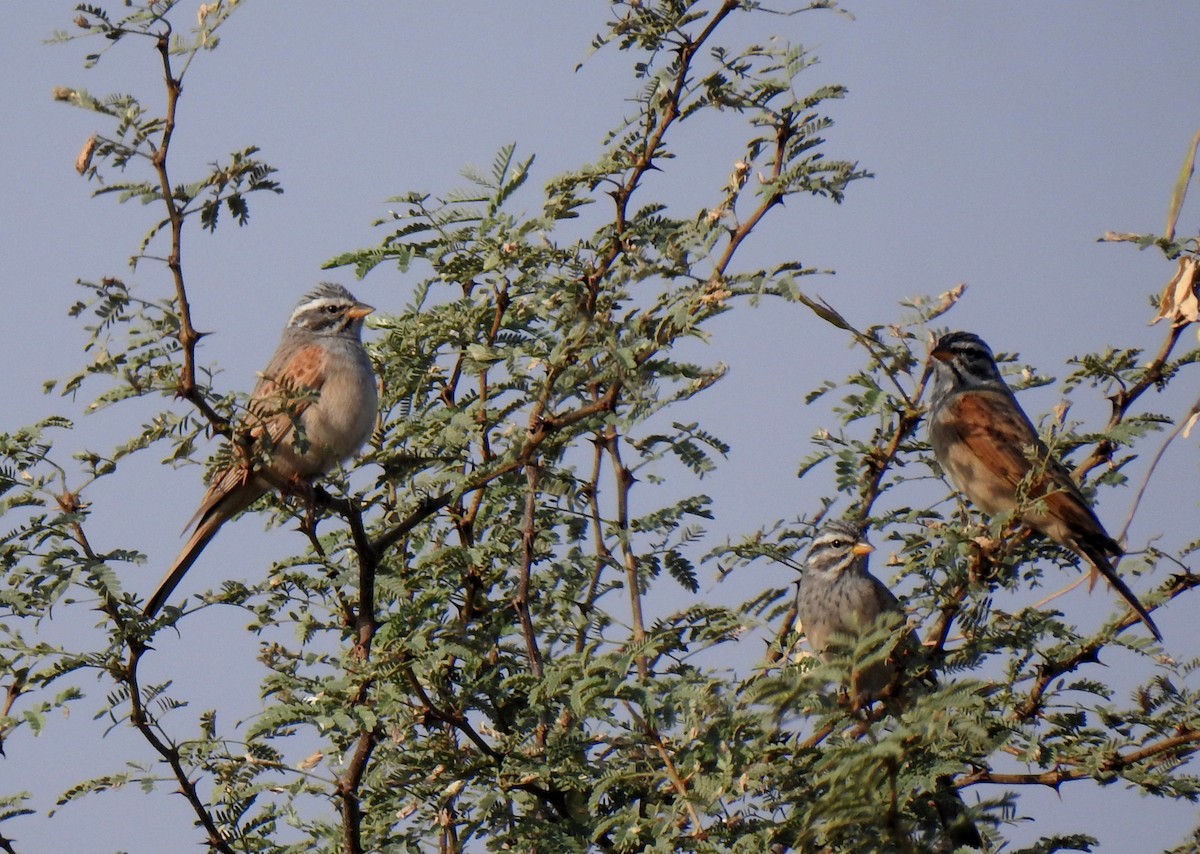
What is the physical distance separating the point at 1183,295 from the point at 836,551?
10.8ft

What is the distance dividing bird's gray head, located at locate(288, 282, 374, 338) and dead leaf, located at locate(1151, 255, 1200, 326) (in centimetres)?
449

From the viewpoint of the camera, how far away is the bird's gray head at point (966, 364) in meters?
8.38

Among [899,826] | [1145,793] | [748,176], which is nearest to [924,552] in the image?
[1145,793]

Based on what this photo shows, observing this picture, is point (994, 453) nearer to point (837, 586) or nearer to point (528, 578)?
point (837, 586)

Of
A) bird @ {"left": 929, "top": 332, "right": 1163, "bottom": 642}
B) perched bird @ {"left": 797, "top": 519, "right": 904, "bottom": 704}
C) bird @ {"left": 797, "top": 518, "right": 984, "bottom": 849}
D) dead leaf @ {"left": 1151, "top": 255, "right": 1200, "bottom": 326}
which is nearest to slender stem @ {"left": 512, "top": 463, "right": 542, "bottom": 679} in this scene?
bird @ {"left": 797, "top": 518, "right": 984, "bottom": 849}

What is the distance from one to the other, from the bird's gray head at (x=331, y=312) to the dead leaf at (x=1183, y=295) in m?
4.49

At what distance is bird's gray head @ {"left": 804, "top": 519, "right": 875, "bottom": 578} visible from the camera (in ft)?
24.8

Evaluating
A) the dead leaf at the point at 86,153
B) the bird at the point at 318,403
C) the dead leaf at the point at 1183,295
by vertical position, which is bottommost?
the dead leaf at the point at 1183,295

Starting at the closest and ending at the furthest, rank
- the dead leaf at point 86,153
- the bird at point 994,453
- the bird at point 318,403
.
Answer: the dead leaf at point 86,153
the bird at point 994,453
the bird at point 318,403

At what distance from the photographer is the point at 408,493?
5.70 metres

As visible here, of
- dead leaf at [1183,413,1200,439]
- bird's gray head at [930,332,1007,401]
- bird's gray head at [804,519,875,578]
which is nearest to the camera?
dead leaf at [1183,413,1200,439]

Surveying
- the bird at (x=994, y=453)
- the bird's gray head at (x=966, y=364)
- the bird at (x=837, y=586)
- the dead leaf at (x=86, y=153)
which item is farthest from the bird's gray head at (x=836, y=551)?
the dead leaf at (x=86, y=153)

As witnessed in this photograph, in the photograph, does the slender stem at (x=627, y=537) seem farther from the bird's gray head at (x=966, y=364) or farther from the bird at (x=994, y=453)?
the bird's gray head at (x=966, y=364)

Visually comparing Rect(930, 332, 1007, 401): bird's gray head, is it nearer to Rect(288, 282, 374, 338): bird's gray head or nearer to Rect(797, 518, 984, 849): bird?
Rect(797, 518, 984, 849): bird
